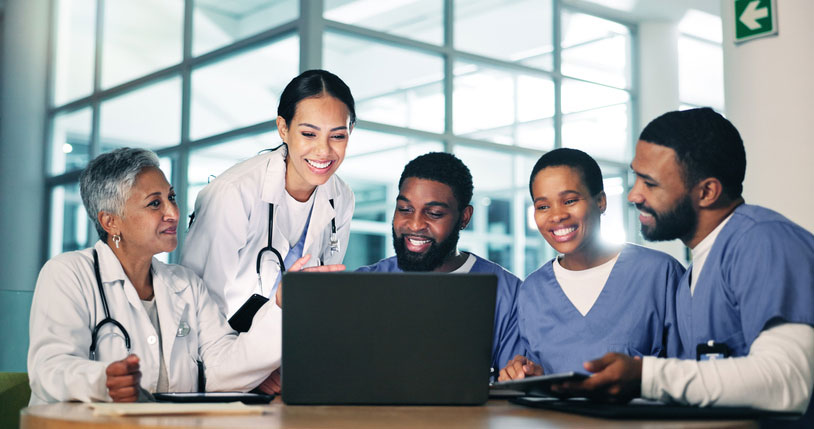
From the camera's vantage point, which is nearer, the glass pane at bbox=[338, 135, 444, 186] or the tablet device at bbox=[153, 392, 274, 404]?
the tablet device at bbox=[153, 392, 274, 404]

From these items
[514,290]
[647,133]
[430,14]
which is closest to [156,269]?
[514,290]

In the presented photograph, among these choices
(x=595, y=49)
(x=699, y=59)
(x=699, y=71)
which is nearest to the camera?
(x=595, y=49)

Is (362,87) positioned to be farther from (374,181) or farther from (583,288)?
(583,288)

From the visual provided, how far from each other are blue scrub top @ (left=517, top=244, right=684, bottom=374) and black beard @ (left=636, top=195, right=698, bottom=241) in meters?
0.28

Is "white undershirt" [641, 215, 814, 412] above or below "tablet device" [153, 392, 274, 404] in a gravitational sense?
above

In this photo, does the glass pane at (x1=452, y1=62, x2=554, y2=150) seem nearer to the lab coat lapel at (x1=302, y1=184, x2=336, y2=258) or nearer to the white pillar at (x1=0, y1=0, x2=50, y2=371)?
the lab coat lapel at (x1=302, y1=184, x2=336, y2=258)

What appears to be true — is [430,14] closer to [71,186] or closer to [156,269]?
[71,186]

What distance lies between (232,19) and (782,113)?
438 cm

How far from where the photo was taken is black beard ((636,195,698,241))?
184 cm

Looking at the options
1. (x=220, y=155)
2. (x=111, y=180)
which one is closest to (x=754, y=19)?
(x=111, y=180)

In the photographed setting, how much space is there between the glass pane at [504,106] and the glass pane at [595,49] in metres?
0.47

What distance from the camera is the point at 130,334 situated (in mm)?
2131

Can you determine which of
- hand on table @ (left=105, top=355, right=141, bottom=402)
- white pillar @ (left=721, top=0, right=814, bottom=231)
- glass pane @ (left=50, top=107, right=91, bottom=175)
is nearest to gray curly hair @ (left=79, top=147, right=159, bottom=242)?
hand on table @ (left=105, top=355, right=141, bottom=402)

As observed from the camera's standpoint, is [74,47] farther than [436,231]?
Yes
